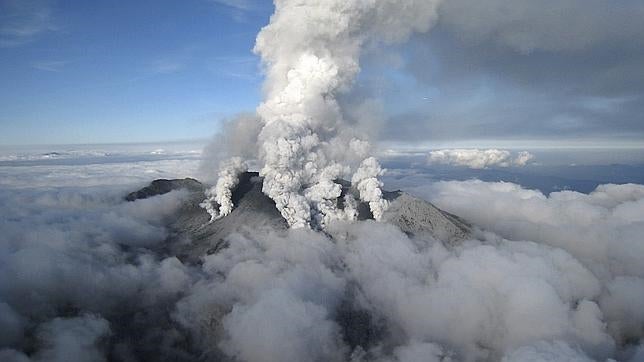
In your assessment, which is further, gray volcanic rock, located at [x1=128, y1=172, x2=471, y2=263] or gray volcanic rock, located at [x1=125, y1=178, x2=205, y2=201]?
gray volcanic rock, located at [x1=125, y1=178, x2=205, y2=201]

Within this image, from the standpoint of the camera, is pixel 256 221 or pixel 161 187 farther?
pixel 161 187

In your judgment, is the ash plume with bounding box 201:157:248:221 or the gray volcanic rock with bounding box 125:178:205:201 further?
the gray volcanic rock with bounding box 125:178:205:201

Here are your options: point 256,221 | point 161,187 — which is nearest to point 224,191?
point 256,221

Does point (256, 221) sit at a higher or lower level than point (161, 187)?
lower

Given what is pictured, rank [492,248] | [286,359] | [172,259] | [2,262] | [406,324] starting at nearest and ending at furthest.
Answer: [286,359], [2,262], [406,324], [172,259], [492,248]

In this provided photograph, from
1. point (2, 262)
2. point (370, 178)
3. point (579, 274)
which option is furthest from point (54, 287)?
point (579, 274)

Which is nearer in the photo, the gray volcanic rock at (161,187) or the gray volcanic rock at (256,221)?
the gray volcanic rock at (256,221)

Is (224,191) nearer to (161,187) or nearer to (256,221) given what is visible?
(256,221)

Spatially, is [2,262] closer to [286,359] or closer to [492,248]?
[286,359]
